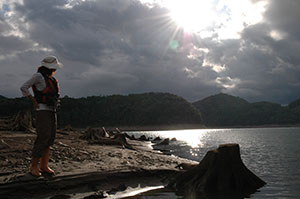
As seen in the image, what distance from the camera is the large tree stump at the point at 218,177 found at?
737 cm

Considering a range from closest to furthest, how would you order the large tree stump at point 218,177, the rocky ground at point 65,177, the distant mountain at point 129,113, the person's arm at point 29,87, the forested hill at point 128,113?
the rocky ground at point 65,177 < the person's arm at point 29,87 < the large tree stump at point 218,177 < the forested hill at point 128,113 < the distant mountain at point 129,113

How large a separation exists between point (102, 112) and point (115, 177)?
547 feet

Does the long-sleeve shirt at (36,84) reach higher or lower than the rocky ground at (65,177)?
higher

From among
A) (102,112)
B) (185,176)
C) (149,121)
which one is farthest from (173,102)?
(185,176)

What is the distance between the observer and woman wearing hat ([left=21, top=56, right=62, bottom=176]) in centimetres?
611

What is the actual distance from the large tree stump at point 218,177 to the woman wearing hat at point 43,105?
3989 millimetres

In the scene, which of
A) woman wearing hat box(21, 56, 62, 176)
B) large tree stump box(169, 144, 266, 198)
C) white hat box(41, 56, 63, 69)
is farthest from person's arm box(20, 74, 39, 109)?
large tree stump box(169, 144, 266, 198)

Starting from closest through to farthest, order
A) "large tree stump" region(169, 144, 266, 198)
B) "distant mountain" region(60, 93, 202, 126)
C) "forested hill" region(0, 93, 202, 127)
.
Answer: "large tree stump" region(169, 144, 266, 198)
"forested hill" region(0, 93, 202, 127)
"distant mountain" region(60, 93, 202, 126)

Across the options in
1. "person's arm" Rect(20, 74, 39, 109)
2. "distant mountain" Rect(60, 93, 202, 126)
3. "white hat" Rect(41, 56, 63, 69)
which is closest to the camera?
"person's arm" Rect(20, 74, 39, 109)

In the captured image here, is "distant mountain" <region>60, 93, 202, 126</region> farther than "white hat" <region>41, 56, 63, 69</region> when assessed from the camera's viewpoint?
Yes

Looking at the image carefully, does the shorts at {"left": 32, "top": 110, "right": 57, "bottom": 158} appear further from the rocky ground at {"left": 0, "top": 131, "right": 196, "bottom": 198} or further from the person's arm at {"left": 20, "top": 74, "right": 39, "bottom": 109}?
the rocky ground at {"left": 0, "top": 131, "right": 196, "bottom": 198}

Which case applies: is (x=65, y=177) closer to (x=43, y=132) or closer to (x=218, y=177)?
(x=43, y=132)

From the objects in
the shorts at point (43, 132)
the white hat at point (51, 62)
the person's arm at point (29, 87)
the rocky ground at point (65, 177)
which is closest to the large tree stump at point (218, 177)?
the rocky ground at point (65, 177)

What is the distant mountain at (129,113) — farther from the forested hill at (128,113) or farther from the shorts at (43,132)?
the shorts at (43,132)
